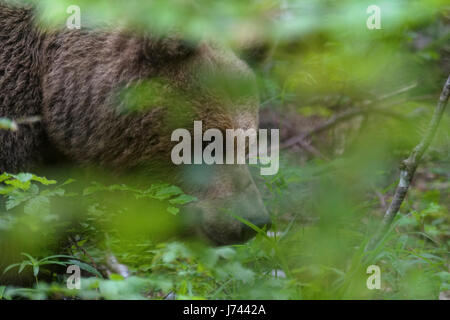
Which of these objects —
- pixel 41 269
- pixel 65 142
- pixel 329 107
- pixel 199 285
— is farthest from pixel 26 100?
pixel 329 107

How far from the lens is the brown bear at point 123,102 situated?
339 centimetres

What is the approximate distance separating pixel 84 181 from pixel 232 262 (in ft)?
4.71

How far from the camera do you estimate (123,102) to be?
343cm

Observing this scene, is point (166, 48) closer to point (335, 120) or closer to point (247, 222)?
point (247, 222)

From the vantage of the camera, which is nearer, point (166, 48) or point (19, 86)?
point (166, 48)

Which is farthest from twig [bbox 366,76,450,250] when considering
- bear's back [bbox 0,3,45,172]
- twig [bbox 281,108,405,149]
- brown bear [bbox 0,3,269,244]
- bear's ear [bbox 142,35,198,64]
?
twig [bbox 281,108,405,149]

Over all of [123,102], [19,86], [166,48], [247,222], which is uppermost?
[166,48]

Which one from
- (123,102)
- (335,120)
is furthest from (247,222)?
(335,120)

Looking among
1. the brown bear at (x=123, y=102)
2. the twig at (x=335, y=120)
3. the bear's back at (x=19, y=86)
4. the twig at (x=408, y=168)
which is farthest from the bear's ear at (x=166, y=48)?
the twig at (x=335, y=120)

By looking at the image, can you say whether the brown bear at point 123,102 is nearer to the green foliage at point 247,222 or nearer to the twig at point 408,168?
the green foliage at point 247,222

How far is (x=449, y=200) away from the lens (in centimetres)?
552

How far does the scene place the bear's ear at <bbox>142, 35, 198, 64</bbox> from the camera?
10.7ft

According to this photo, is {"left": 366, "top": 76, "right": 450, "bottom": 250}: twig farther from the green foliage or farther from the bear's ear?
the bear's ear

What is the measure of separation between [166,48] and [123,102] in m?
0.47
